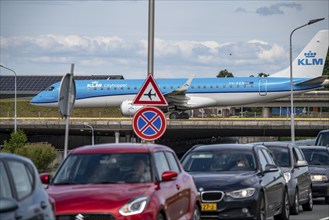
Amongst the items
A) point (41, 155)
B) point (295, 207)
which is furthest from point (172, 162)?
point (41, 155)

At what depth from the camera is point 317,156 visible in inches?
1059

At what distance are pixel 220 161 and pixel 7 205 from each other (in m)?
9.74

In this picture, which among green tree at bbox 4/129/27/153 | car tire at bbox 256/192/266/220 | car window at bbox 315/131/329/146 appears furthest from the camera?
green tree at bbox 4/129/27/153

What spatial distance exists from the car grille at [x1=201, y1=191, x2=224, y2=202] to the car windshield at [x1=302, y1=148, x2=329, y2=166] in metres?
11.1

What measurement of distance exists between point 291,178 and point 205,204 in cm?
515

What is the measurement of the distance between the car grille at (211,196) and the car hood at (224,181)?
70 mm

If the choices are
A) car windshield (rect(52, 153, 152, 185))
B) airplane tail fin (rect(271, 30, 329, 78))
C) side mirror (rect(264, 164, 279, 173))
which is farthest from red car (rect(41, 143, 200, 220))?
airplane tail fin (rect(271, 30, 329, 78))

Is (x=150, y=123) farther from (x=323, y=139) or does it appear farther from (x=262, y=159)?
(x=323, y=139)

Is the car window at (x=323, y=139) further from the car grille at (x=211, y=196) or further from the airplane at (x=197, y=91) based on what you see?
the airplane at (x=197, y=91)

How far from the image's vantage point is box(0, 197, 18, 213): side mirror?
7770mm

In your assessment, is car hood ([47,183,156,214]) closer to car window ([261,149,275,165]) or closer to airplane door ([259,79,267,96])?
car window ([261,149,275,165])

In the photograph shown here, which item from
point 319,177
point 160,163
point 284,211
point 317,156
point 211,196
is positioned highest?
point 160,163

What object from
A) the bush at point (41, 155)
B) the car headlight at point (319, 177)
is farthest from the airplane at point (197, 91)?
the car headlight at point (319, 177)

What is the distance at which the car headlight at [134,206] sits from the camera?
37.6ft
